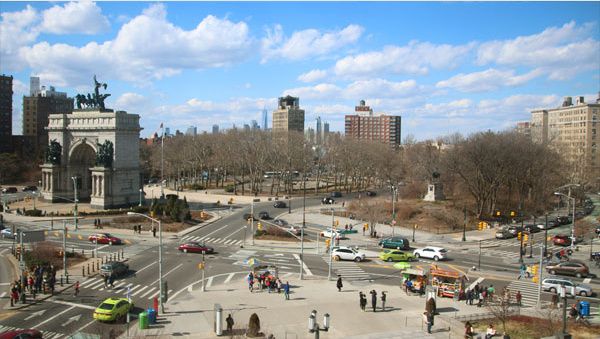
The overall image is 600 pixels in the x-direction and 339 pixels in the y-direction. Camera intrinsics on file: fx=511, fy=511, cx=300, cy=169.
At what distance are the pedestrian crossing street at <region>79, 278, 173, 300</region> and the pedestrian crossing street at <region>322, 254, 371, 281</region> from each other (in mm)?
14020

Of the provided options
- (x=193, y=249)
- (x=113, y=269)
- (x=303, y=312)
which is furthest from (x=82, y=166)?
(x=303, y=312)

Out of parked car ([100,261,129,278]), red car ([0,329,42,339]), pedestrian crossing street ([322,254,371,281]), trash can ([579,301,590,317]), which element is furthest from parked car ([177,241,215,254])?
trash can ([579,301,590,317])

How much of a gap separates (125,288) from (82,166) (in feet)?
187

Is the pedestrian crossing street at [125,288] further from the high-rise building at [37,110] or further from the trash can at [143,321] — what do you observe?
the high-rise building at [37,110]

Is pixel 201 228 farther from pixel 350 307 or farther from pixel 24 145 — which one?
pixel 24 145

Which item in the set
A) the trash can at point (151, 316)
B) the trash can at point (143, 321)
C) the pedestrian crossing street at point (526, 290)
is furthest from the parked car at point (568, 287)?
the trash can at point (143, 321)

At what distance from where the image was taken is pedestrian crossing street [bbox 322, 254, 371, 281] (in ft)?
134

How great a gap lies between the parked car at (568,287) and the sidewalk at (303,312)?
8.39 meters

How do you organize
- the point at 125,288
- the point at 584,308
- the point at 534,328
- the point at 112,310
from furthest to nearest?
1. the point at 125,288
2. the point at 584,308
3. the point at 112,310
4. the point at 534,328

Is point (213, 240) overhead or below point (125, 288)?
overhead

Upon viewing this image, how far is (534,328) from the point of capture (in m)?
27.7

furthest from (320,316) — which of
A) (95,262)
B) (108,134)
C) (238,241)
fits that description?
(108,134)

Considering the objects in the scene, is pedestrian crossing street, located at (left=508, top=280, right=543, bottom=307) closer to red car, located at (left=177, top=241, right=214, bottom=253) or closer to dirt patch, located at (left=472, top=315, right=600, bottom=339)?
dirt patch, located at (left=472, top=315, right=600, bottom=339)

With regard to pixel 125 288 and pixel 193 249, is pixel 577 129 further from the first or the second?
pixel 125 288
